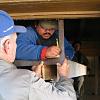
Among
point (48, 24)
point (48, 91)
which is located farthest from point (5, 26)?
point (48, 24)

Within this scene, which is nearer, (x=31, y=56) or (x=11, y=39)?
(x=11, y=39)

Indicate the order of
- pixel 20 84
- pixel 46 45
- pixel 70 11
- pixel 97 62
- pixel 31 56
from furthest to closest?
1. pixel 97 62
2. pixel 46 45
3. pixel 31 56
4. pixel 70 11
5. pixel 20 84

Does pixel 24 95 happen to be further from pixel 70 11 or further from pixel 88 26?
pixel 88 26

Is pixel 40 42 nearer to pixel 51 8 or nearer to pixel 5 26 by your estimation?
pixel 51 8

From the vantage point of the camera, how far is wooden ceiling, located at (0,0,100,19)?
6.59ft

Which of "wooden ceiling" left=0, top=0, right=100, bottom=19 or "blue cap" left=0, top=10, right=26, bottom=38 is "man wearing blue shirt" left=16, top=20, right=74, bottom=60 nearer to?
"wooden ceiling" left=0, top=0, right=100, bottom=19

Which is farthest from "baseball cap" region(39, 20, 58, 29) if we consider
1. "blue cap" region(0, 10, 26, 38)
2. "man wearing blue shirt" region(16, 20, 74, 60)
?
"blue cap" region(0, 10, 26, 38)

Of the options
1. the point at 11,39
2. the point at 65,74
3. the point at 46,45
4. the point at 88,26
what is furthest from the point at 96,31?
the point at 11,39

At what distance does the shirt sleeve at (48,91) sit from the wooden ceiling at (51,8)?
1.55 ft

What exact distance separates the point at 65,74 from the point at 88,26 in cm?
185

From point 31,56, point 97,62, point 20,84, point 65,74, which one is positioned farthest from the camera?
point 97,62

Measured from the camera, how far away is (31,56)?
7.62 ft

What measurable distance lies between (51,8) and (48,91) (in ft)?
1.90

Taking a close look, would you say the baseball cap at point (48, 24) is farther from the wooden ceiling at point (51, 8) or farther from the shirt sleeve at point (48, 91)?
the shirt sleeve at point (48, 91)
